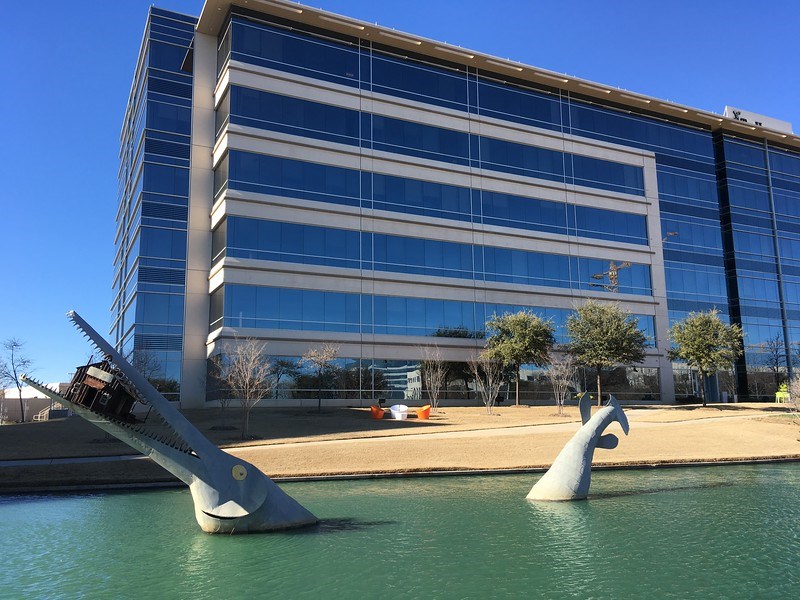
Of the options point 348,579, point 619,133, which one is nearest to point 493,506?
point 348,579

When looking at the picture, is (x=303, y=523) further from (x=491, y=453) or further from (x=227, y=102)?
(x=227, y=102)

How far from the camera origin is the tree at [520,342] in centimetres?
4316

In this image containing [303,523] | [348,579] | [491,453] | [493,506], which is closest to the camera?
[348,579]

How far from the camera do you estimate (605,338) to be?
43.0 m

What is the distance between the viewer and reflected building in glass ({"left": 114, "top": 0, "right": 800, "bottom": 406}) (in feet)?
141

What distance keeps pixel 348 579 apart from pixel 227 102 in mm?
39459

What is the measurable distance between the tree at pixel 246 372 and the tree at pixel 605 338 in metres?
20.2

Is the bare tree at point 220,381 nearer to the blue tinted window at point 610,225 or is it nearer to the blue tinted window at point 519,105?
the blue tinted window at point 519,105

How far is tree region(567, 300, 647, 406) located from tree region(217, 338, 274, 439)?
797 inches

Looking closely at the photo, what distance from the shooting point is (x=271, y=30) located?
44688mm

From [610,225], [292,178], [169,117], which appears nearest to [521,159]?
[610,225]

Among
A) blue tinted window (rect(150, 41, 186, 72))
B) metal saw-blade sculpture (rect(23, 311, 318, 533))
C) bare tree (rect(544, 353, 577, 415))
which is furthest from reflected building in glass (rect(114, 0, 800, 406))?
metal saw-blade sculpture (rect(23, 311, 318, 533))

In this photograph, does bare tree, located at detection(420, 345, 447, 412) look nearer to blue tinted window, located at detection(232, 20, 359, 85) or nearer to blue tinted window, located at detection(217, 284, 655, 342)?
blue tinted window, located at detection(217, 284, 655, 342)

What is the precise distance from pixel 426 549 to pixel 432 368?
3432 centimetres
